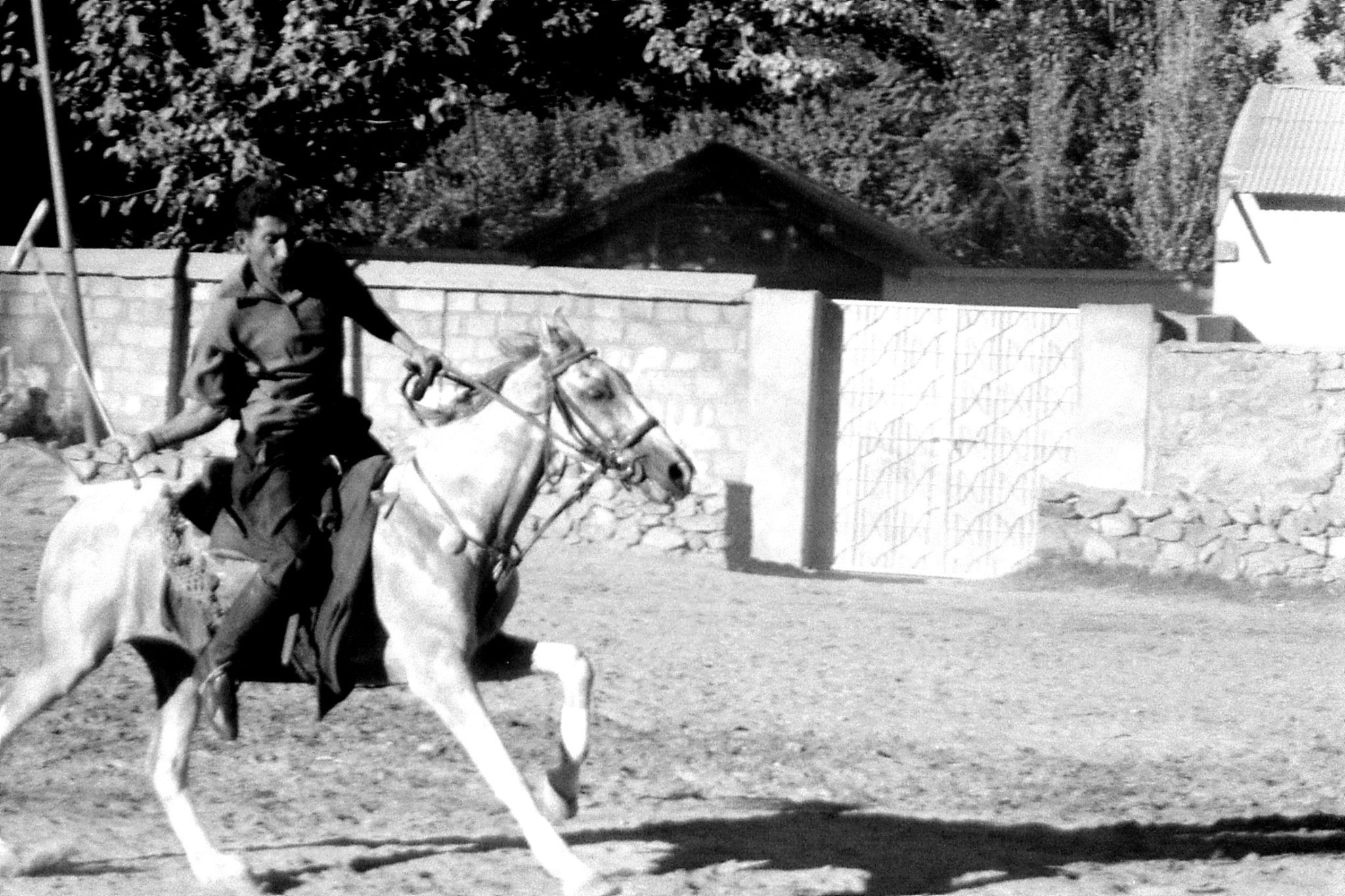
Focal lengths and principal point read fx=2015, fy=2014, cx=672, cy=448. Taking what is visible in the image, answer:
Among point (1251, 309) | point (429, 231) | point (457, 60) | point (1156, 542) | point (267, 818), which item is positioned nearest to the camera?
point (267, 818)

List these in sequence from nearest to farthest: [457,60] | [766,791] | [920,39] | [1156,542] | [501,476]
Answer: [501,476]
[766,791]
[1156,542]
[457,60]
[920,39]

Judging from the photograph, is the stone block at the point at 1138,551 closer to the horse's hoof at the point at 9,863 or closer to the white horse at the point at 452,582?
the white horse at the point at 452,582

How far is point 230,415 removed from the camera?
631cm

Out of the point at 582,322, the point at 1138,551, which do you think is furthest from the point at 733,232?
the point at 1138,551

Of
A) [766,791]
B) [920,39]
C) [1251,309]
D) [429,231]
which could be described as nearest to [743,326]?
[920,39]

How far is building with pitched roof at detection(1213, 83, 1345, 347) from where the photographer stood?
80.8ft

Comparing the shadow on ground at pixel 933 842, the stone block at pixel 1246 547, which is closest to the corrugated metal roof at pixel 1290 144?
the stone block at pixel 1246 547

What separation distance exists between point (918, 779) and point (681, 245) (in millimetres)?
15096

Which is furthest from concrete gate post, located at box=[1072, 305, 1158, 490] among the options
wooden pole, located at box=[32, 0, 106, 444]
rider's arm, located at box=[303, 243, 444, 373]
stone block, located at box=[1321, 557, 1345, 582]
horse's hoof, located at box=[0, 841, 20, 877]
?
horse's hoof, located at box=[0, 841, 20, 877]

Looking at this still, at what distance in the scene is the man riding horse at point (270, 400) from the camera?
20.3 feet

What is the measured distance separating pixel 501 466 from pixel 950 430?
31.2ft

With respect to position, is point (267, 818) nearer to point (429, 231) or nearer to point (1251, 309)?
point (1251, 309)

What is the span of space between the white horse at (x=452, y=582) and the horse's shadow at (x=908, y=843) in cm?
66

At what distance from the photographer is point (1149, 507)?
14.6m
